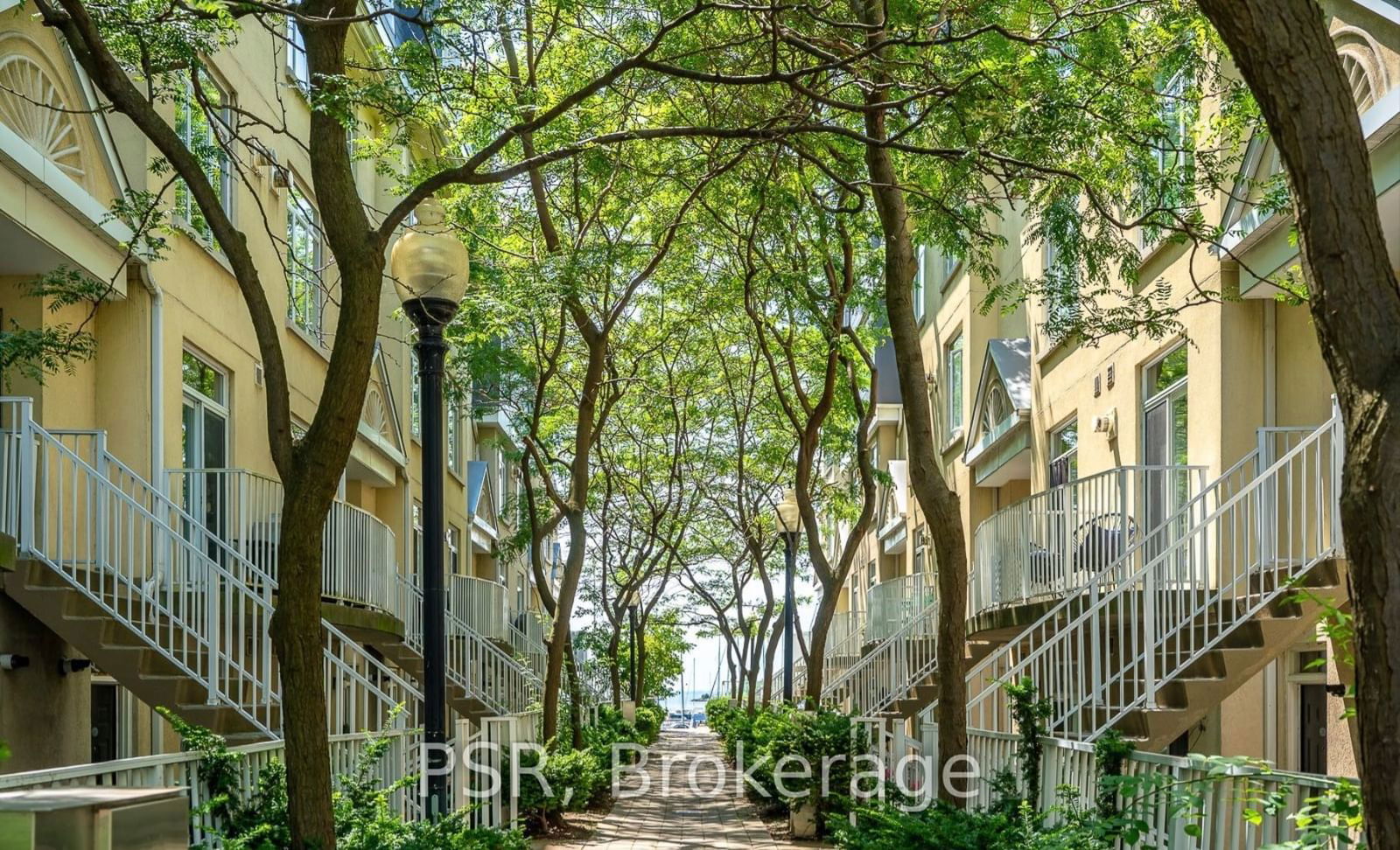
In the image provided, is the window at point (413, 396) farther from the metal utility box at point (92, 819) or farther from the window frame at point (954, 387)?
the metal utility box at point (92, 819)

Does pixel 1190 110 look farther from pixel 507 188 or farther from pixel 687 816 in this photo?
pixel 687 816

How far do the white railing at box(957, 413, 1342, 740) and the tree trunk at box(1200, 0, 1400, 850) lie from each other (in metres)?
6.72

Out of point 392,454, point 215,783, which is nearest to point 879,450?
point 392,454

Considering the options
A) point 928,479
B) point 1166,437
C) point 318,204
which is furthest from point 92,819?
point 1166,437

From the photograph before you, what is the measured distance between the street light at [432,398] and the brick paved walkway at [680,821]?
22.5 feet

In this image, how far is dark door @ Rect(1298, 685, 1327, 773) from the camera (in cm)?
1417

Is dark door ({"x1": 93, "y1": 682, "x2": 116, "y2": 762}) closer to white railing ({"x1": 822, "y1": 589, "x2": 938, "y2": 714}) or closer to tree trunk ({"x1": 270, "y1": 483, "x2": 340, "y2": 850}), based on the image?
tree trunk ({"x1": 270, "y1": 483, "x2": 340, "y2": 850})

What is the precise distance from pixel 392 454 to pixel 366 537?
20.5ft

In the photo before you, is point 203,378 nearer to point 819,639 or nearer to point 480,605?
point 819,639

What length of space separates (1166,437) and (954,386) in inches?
480

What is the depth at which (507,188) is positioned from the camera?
19453 mm

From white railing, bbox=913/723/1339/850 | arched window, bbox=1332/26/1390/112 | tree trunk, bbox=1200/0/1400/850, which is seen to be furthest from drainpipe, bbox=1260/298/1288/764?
tree trunk, bbox=1200/0/1400/850

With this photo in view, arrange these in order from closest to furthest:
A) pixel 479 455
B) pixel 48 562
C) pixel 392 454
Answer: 1. pixel 48 562
2. pixel 392 454
3. pixel 479 455

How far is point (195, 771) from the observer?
29.2 feet
